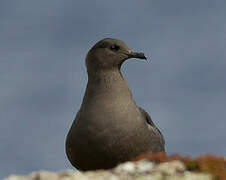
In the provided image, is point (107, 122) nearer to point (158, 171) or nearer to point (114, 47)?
point (114, 47)

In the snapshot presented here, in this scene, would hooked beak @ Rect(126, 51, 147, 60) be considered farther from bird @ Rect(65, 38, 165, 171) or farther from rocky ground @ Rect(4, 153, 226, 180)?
rocky ground @ Rect(4, 153, 226, 180)

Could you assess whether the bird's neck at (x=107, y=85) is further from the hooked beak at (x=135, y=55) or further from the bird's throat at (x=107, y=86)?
the hooked beak at (x=135, y=55)

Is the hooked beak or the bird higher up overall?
the hooked beak

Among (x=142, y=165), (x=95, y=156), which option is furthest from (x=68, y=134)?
(x=142, y=165)

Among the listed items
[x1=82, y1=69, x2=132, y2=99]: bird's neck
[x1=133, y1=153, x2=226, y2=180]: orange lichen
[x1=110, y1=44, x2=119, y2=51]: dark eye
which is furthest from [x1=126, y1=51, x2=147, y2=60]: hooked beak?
[x1=133, y1=153, x2=226, y2=180]: orange lichen

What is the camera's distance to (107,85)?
13.5 meters

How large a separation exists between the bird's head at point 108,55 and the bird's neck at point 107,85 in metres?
0.25

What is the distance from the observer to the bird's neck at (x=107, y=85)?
13.5 meters

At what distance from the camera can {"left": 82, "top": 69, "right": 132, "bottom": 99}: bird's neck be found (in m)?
13.5

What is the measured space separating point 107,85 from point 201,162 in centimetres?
336

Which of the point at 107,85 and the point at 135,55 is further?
the point at 135,55

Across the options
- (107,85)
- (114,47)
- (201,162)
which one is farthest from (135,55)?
(201,162)

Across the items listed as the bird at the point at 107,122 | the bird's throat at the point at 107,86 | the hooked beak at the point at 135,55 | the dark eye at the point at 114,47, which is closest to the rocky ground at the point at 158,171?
the bird at the point at 107,122

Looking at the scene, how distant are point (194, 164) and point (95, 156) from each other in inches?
109
